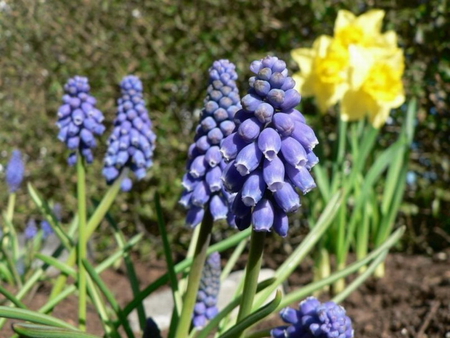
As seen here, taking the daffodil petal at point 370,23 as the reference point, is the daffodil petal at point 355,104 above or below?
below

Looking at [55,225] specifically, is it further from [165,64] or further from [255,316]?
[165,64]

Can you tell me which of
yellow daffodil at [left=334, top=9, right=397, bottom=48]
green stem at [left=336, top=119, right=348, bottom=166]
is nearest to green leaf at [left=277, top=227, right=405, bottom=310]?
green stem at [left=336, top=119, right=348, bottom=166]

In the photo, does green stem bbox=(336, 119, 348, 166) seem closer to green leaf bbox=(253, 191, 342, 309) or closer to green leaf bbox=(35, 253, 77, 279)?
green leaf bbox=(253, 191, 342, 309)

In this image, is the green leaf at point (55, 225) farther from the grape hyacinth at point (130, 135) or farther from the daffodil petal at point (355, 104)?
the daffodil petal at point (355, 104)

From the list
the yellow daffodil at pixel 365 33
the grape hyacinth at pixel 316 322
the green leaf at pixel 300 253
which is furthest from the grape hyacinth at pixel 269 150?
the yellow daffodil at pixel 365 33

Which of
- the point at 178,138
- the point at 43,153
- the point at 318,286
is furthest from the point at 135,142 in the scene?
the point at 43,153

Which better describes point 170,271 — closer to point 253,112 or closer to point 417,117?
point 253,112

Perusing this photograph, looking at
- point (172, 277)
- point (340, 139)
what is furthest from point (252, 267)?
point (340, 139)
